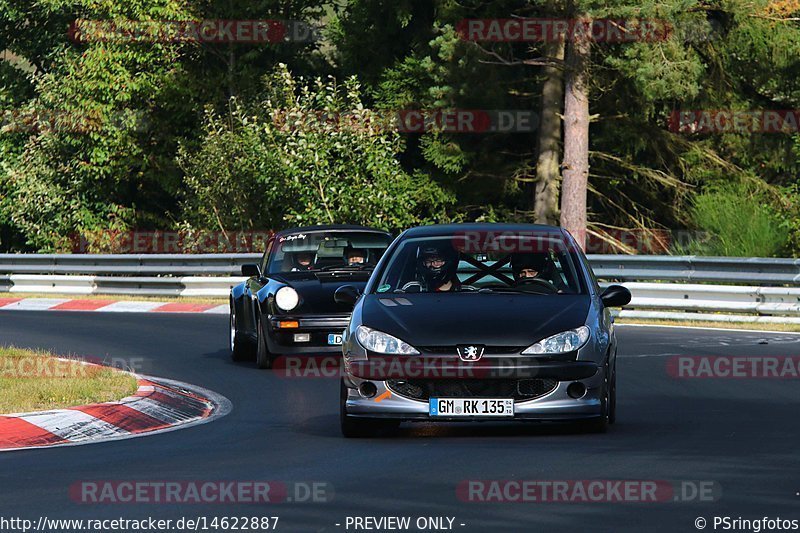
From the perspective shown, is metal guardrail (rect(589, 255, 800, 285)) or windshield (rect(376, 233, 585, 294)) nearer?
windshield (rect(376, 233, 585, 294))

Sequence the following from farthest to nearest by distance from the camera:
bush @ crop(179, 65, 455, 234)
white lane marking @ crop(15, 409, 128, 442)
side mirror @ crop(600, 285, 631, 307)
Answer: bush @ crop(179, 65, 455, 234)
side mirror @ crop(600, 285, 631, 307)
white lane marking @ crop(15, 409, 128, 442)

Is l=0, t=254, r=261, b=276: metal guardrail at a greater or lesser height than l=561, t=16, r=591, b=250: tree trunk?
lesser

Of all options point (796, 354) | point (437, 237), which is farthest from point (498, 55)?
point (437, 237)

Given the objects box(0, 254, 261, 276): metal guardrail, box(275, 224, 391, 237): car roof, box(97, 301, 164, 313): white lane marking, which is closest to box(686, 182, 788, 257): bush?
box(0, 254, 261, 276): metal guardrail

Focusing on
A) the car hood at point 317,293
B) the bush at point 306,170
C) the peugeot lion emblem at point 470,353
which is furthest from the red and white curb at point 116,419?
the bush at point 306,170

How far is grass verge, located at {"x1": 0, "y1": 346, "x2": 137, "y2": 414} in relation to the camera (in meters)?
12.9

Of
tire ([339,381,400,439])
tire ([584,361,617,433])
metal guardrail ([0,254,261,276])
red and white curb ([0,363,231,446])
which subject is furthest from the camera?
metal guardrail ([0,254,261,276])

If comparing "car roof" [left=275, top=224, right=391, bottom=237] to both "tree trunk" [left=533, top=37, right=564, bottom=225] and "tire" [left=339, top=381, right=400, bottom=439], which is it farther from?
"tree trunk" [left=533, top=37, right=564, bottom=225]

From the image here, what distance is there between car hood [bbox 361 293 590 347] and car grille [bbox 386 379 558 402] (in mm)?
242

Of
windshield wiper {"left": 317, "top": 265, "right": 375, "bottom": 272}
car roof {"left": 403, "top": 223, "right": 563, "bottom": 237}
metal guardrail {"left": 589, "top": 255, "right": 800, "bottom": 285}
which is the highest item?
car roof {"left": 403, "top": 223, "right": 563, "bottom": 237}

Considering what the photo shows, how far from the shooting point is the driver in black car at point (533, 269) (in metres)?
11.9

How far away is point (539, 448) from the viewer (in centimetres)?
1031

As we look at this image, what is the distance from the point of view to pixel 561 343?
1077 cm

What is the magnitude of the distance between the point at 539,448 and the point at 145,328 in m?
13.9
